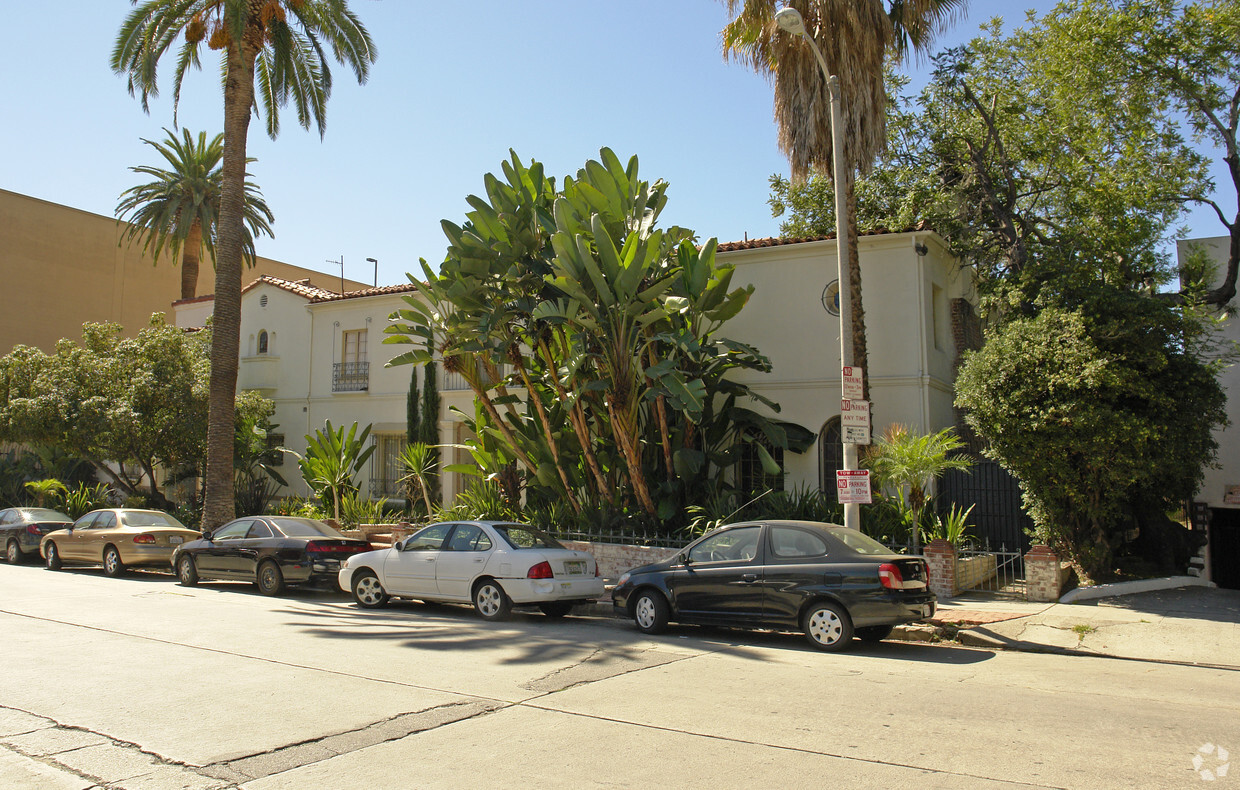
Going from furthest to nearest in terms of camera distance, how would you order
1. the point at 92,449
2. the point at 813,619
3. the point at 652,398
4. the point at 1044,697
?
the point at 92,449, the point at 652,398, the point at 813,619, the point at 1044,697

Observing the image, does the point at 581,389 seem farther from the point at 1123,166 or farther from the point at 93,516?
the point at 1123,166

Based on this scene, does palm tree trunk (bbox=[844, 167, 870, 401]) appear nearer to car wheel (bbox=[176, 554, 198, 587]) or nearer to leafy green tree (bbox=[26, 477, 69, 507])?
car wheel (bbox=[176, 554, 198, 587])

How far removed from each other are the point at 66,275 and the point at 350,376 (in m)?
23.5

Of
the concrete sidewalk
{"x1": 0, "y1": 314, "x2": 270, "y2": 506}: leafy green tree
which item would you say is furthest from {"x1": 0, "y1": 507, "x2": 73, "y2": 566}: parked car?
the concrete sidewalk

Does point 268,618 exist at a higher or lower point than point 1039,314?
lower

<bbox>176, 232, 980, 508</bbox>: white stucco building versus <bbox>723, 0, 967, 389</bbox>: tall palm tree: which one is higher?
<bbox>723, 0, 967, 389</bbox>: tall palm tree

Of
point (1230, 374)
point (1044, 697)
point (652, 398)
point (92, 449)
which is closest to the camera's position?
point (1044, 697)

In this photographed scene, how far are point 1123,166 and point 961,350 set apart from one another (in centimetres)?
529

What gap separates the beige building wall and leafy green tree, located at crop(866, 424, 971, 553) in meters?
28.8

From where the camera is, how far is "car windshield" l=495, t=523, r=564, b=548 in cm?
1181

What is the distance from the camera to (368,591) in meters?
13.1

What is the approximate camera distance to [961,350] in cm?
1919

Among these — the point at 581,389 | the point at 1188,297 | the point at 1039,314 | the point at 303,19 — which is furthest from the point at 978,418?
the point at 303,19

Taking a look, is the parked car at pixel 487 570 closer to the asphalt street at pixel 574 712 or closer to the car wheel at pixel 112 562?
the asphalt street at pixel 574 712
